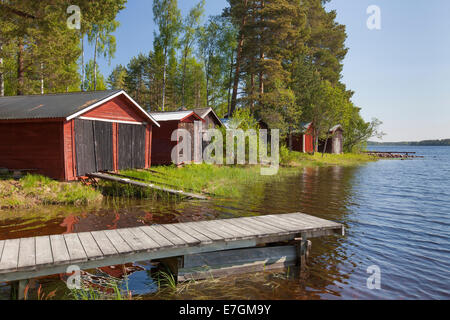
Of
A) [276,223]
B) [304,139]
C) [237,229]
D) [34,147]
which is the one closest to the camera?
[237,229]

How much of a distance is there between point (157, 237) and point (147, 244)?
44 centimetres

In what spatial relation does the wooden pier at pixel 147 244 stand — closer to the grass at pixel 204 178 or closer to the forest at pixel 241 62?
the grass at pixel 204 178

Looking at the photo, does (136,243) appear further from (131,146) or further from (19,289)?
(131,146)

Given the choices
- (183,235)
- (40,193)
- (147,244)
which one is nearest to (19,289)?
(147,244)

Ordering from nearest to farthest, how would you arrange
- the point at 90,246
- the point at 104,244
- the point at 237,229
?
1. the point at 90,246
2. the point at 104,244
3. the point at 237,229

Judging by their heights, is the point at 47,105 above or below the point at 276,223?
above

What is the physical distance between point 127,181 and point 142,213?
2.97 meters

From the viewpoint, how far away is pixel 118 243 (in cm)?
530

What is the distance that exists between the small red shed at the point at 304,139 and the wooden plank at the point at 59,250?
36026 millimetres

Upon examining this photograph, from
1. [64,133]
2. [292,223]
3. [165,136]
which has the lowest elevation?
[292,223]

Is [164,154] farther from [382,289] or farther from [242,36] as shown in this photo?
[242,36]

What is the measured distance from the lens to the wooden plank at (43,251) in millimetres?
4398

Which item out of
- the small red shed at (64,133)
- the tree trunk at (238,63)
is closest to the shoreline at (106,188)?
the small red shed at (64,133)

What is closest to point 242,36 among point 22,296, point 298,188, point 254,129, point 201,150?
point 254,129
